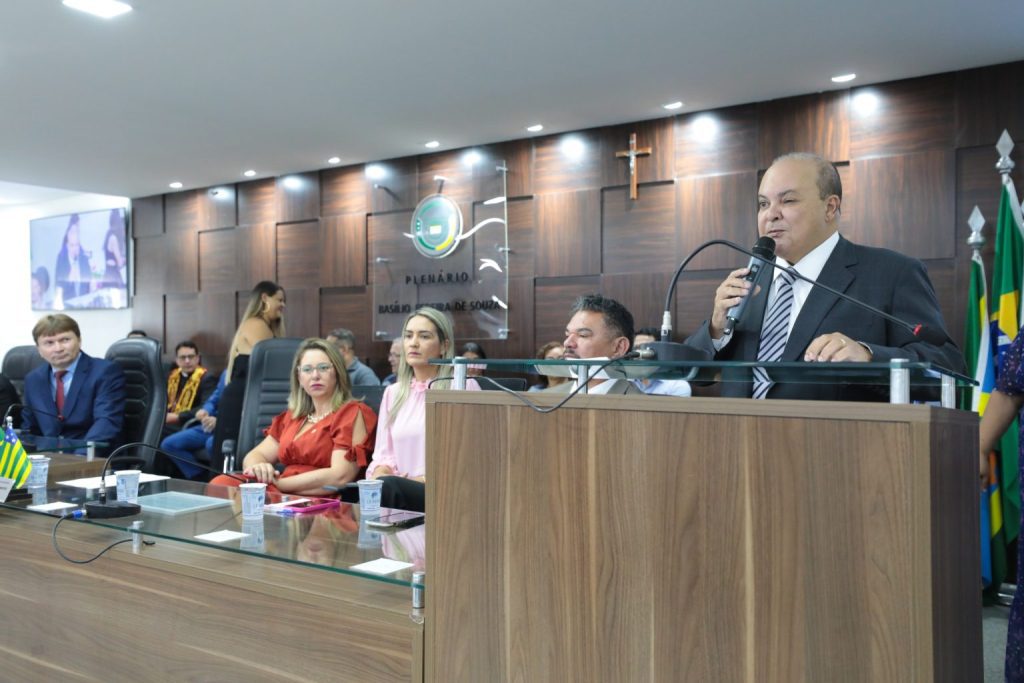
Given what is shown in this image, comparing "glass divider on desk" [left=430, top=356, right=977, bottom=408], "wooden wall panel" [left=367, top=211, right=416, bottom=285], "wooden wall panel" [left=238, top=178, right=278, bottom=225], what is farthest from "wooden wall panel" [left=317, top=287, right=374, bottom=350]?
"glass divider on desk" [left=430, top=356, right=977, bottom=408]

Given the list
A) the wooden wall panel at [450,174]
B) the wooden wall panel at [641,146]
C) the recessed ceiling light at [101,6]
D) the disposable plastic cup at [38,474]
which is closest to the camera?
the disposable plastic cup at [38,474]

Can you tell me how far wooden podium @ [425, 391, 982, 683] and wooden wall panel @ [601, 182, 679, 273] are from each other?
399 centimetres

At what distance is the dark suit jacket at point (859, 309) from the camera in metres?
1.55

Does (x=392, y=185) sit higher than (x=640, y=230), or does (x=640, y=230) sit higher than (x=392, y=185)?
(x=392, y=185)

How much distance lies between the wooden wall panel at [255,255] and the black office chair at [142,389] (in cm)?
292

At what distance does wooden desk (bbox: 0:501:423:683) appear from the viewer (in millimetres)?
1318

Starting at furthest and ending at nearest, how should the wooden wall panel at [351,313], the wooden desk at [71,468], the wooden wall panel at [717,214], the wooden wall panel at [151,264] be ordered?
the wooden wall panel at [151,264] < the wooden wall panel at [351,313] < the wooden wall panel at [717,214] < the wooden desk at [71,468]

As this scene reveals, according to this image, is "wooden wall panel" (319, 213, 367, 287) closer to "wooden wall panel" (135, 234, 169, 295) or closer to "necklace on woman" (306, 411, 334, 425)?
"wooden wall panel" (135, 234, 169, 295)

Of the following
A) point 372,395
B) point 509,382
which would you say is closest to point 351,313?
point 372,395

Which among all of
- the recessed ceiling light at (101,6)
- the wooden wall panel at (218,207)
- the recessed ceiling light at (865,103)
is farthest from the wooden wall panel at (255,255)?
the recessed ceiling light at (865,103)

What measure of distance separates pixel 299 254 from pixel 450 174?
1611 mm

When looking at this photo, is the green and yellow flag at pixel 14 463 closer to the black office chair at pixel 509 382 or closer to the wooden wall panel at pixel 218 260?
the black office chair at pixel 509 382

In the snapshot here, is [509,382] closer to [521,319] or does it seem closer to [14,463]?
[14,463]

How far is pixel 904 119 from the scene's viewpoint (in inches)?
172
